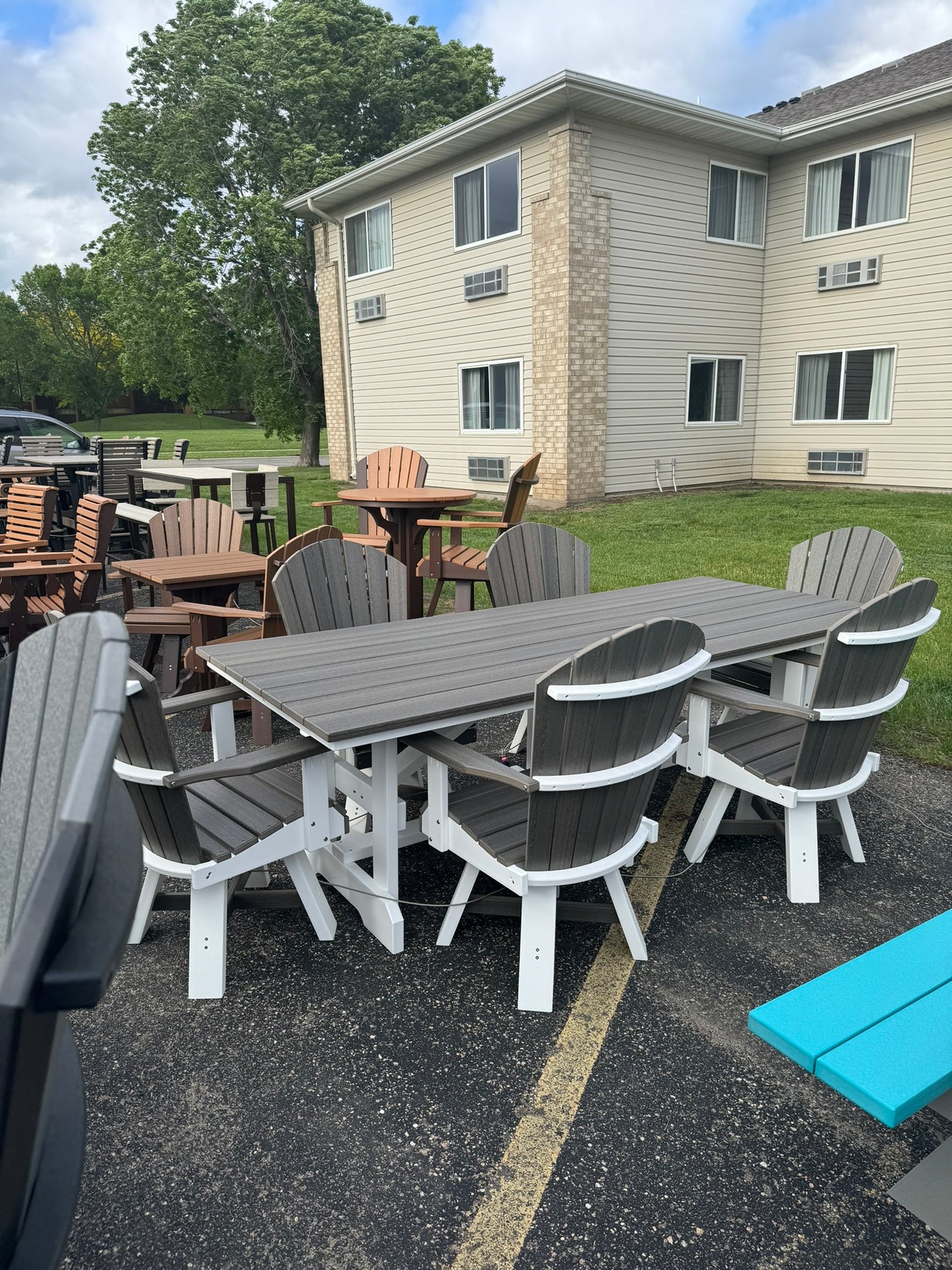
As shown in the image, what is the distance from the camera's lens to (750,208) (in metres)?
14.8

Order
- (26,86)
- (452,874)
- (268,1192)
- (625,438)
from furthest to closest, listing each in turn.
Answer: (26,86), (625,438), (452,874), (268,1192)

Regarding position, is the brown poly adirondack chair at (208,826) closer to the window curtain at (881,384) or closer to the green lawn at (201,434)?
the window curtain at (881,384)

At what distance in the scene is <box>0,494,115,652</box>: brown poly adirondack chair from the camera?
5.51m

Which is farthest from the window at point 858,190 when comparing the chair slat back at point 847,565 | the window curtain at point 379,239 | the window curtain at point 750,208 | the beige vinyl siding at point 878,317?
the chair slat back at point 847,565

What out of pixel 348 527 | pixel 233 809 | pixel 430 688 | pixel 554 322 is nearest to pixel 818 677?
pixel 430 688

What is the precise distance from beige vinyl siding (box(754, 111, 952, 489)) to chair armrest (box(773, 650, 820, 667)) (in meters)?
11.1

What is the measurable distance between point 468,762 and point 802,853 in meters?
1.42

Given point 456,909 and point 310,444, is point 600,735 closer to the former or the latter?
point 456,909

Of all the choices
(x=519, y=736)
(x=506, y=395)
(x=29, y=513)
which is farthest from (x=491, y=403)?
(x=519, y=736)

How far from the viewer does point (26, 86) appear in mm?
36438

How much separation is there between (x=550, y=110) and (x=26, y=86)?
113 ft

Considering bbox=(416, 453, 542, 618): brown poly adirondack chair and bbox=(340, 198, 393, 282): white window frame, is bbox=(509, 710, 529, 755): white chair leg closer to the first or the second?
bbox=(416, 453, 542, 618): brown poly adirondack chair

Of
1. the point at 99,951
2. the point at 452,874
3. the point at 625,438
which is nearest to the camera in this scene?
the point at 99,951

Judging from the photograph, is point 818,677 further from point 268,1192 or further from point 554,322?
point 554,322
